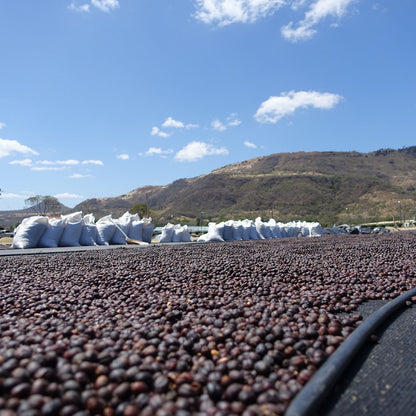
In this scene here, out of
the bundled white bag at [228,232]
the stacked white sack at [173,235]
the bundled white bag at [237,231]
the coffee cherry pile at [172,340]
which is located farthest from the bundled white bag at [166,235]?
the coffee cherry pile at [172,340]

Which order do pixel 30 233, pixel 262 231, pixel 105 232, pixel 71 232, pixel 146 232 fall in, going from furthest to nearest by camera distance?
pixel 262 231
pixel 146 232
pixel 105 232
pixel 71 232
pixel 30 233

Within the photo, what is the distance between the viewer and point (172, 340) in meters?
2.15

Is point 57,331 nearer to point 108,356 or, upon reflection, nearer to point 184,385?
point 108,356

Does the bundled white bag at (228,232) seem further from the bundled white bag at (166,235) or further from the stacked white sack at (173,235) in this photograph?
the bundled white bag at (166,235)

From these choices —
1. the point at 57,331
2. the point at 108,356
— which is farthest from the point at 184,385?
the point at 57,331

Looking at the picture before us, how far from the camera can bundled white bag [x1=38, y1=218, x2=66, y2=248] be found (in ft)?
34.5

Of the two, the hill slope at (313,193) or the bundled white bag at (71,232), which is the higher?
the hill slope at (313,193)

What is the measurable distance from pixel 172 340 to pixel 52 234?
9770mm

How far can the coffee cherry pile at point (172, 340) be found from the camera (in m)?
1.54

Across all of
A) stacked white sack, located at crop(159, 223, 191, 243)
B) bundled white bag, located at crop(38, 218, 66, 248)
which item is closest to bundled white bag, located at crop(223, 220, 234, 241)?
stacked white sack, located at crop(159, 223, 191, 243)

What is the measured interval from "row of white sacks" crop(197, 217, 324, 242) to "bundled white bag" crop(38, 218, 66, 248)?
21.5 ft

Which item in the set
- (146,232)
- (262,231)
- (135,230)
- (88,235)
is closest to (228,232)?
(262,231)

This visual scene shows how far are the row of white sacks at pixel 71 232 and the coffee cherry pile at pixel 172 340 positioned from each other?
649 centimetres

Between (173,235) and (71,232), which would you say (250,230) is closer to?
(173,235)
